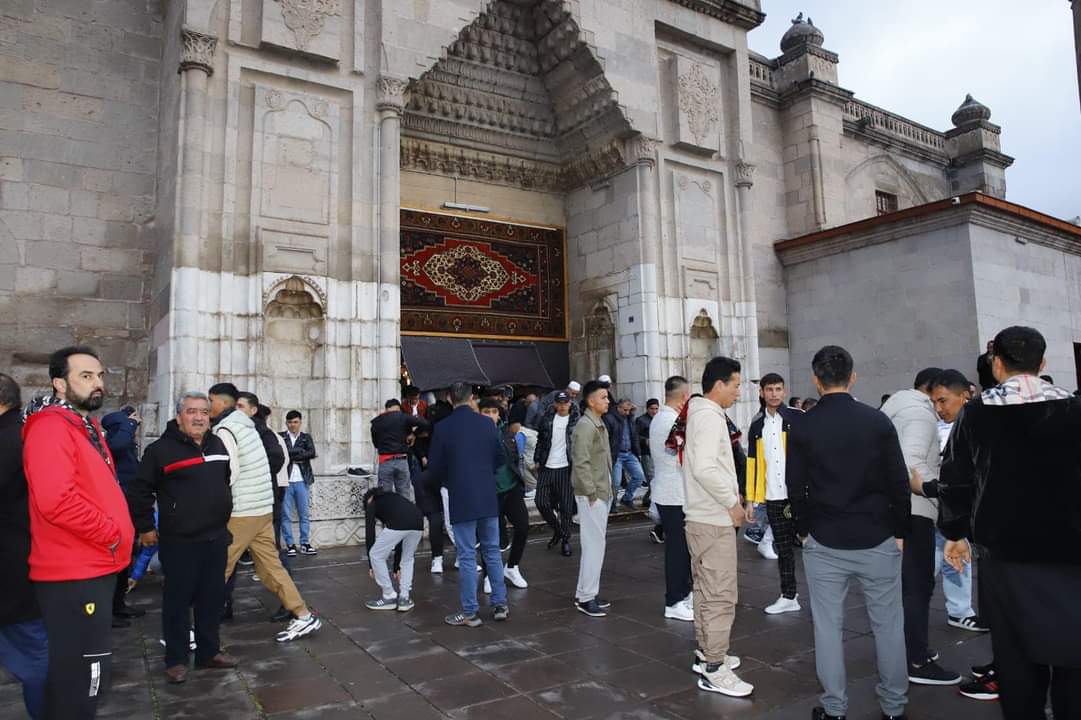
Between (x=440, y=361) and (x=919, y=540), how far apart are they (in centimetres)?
929

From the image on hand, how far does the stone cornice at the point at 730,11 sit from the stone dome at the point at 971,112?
10.3 meters

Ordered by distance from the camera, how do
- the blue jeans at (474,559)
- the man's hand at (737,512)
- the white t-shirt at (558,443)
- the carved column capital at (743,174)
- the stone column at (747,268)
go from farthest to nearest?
the carved column capital at (743,174), the stone column at (747,268), the white t-shirt at (558,443), the blue jeans at (474,559), the man's hand at (737,512)

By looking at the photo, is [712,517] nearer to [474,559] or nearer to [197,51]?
[474,559]

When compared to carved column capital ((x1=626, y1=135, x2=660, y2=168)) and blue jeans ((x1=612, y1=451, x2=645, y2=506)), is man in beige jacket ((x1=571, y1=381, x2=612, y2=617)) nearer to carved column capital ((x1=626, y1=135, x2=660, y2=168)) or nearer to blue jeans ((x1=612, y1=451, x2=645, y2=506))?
blue jeans ((x1=612, y1=451, x2=645, y2=506))

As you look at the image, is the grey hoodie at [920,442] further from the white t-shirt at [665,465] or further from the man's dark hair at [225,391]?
the man's dark hair at [225,391]

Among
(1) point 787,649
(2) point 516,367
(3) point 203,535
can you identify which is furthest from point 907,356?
(3) point 203,535

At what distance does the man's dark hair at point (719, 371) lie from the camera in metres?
4.48

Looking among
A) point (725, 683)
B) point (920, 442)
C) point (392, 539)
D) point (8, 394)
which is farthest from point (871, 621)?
point (8, 394)

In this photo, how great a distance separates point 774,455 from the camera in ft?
20.7

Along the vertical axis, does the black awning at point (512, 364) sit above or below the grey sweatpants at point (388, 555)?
above

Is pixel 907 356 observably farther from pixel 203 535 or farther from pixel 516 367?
pixel 203 535

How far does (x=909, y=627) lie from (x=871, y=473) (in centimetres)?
134

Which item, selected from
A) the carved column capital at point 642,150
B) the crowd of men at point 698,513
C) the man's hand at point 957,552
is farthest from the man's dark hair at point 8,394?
the carved column capital at point 642,150

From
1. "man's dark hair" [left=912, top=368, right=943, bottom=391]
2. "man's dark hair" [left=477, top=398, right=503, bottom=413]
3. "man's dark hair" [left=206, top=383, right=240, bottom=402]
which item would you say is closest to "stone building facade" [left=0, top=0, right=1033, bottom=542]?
"man's dark hair" [left=477, top=398, right=503, bottom=413]
